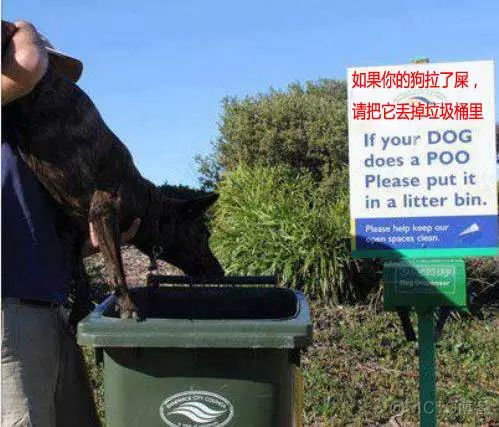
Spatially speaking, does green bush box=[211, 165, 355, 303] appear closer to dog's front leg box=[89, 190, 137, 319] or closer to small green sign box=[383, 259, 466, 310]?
small green sign box=[383, 259, 466, 310]

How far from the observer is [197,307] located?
4129 millimetres

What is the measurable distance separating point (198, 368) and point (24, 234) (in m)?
0.96

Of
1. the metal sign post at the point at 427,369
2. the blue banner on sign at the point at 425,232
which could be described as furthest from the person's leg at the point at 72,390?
the metal sign post at the point at 427,369

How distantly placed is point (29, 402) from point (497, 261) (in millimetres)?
6756

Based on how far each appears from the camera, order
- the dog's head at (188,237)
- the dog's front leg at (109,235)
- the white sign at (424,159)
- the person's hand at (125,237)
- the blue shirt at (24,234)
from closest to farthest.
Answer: the dog's front leg at (109,235) < the blue shirt at (24,234) < the person's hand at (125,237) < the dog's head at (188,237) < the white sign at (424,159)

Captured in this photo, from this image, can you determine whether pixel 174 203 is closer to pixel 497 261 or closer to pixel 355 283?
pixel 355 283

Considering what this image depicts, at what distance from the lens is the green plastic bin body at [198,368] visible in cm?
299

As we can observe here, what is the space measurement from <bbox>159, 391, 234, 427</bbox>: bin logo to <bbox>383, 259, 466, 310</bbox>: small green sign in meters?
1.74

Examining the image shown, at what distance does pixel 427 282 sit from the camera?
4543 millimetres

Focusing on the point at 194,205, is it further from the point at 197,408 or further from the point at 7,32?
the point at 7,32

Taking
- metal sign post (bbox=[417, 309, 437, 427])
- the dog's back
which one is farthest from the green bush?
the dog's back

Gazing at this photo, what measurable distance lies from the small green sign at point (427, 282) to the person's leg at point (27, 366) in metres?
2.03

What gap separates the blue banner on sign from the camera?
4.52m

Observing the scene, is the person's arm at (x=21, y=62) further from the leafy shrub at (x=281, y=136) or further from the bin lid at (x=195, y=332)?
the leafy shrub at (x=281, y=136)
